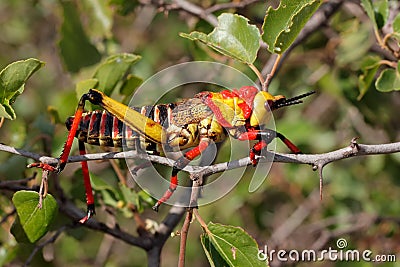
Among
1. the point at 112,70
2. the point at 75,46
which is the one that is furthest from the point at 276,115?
the point at 112,70

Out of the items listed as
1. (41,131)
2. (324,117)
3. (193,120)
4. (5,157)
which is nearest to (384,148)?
(193,120)

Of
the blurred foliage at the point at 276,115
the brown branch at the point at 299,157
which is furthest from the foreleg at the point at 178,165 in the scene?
the blurred foliage at the point at 276,115

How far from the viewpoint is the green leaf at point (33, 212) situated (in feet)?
5.46

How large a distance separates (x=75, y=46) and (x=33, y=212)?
1.25 meters

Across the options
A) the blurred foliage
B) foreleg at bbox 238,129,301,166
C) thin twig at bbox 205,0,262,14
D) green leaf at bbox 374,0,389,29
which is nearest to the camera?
foreleg at bbox 238,129,301,166

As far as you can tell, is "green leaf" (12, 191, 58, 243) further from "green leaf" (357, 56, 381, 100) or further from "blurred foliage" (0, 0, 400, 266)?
"green leaf" (357, 56, 381, 100)

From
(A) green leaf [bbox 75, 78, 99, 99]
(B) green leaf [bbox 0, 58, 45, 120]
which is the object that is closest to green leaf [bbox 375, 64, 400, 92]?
(A) green leaf [bbox 75, 78, 99, 99]

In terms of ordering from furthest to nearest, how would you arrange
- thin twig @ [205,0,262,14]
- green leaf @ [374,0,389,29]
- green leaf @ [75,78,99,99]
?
thin twig @ [205,0,262,14] → green leaf @ [374,0,389,29] → green leaf @ [75,78,99,99]

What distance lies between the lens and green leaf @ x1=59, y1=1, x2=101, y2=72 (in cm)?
275

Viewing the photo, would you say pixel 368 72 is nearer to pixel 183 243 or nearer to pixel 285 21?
pixel 285 21

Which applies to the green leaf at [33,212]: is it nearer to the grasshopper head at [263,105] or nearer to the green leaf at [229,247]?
the green leaf at [229,247]

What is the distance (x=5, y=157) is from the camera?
2523 mm

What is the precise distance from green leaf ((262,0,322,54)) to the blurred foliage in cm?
52

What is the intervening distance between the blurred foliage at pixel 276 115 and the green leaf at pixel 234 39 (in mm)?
459
